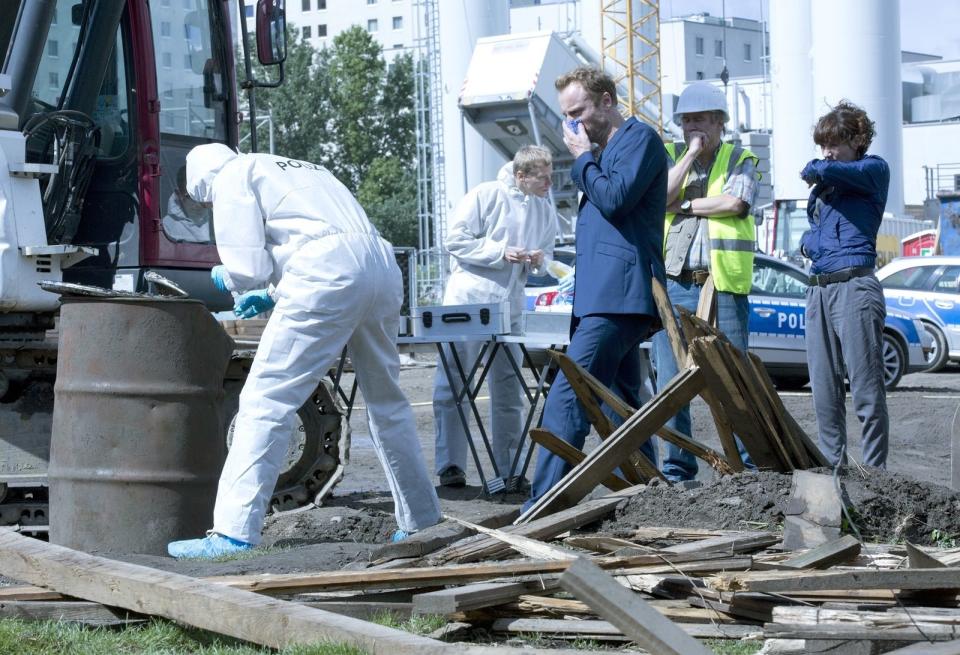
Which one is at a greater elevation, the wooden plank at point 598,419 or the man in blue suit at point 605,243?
the man in blue suit at point 605,243

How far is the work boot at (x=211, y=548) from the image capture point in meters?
5.86

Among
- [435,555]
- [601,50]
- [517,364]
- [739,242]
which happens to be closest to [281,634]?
[435,555]

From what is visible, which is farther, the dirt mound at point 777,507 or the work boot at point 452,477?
the work boot at point 452,477

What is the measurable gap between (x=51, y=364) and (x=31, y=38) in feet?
5.47

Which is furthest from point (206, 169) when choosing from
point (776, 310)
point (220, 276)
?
point (776, 310)

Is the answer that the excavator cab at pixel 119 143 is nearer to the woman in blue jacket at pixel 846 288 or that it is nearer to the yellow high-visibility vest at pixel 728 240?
the yellow high-visibility vest at pixel 728 240

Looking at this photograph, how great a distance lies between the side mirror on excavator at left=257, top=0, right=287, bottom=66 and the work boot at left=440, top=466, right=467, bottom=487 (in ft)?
8.66

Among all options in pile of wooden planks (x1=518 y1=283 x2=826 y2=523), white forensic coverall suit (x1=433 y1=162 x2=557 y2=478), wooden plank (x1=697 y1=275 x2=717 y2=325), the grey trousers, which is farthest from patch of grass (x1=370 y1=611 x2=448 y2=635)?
white forensic coverall suit (x1=433 y1=162 x2=557 y2=478)

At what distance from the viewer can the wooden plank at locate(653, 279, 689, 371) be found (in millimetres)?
6281

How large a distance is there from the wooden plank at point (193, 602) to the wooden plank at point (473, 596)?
28 cm

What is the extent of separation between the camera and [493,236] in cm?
909

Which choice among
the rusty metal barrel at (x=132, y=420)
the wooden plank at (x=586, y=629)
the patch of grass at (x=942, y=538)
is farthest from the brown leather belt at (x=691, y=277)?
the wooden plank at (x=586, y=629)

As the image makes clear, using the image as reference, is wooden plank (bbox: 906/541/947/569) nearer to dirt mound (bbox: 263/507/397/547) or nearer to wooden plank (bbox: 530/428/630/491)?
wooden plank (bbox: 530/428/630/491)

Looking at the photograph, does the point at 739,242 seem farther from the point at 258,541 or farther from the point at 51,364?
the point at 51,364
